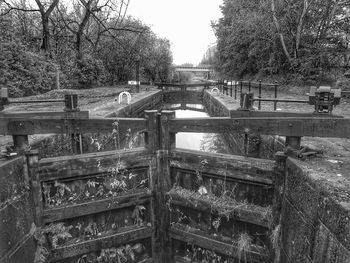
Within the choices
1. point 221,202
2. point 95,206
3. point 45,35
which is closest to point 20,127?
point 95,206

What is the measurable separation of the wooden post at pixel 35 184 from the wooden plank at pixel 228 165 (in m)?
2.07

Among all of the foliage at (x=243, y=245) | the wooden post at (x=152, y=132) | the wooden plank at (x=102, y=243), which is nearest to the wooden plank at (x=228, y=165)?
the wooden post at (x=152, y=132)

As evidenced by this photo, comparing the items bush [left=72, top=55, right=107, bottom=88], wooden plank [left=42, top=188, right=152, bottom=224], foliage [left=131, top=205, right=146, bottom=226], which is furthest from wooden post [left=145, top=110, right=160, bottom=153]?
bush [left=72, top=55, right=107, bottom=88]

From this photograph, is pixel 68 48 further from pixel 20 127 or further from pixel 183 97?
pixel 20 127

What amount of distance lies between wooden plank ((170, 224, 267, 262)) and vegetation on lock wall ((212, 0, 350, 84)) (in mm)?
12456

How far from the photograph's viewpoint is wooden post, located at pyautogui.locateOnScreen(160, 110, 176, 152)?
13.8 feet

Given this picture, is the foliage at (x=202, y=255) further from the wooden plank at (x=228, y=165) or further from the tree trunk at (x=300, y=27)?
the tree trunk at (x=300, y=27)

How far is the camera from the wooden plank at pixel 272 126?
3.34 m

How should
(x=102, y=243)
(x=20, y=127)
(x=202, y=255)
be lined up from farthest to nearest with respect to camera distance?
(x=202, y=255), (x=102, y=243), (x=20, y=127)

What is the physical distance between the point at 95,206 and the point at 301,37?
16.2 m

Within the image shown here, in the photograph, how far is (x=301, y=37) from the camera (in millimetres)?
15875

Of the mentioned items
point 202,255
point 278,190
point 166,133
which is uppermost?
point 166,133

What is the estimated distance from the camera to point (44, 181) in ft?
12.8

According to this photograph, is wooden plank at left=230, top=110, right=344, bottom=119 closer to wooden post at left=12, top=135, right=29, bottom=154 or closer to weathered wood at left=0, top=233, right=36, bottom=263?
wooden post at left=12, top=135, right=29, bottom=154
